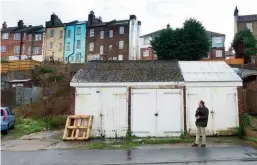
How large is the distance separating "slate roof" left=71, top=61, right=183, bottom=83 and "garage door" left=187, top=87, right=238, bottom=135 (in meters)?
1.28

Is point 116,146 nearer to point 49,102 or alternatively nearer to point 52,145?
point 52,145

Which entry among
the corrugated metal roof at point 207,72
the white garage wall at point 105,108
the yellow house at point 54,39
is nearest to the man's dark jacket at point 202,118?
the corrugated metal roof at point 207,72

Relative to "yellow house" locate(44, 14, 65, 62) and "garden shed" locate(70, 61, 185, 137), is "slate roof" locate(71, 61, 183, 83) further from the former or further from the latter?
"yellow house" locate(44, 14, 65, 62)

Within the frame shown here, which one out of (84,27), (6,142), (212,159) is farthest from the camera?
(84,27)

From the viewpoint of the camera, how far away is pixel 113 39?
6125cm

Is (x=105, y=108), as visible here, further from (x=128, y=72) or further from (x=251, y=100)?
(x=251, y=100)

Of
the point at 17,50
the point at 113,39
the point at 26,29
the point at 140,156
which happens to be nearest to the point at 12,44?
the point at 17,50

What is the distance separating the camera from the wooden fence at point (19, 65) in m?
40.0

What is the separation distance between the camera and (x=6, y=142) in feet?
52.4

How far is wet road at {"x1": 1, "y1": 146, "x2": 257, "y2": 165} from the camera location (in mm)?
10305

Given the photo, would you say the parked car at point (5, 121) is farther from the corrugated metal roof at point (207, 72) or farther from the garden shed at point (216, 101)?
the corrugated metal roof at point (207, 72)

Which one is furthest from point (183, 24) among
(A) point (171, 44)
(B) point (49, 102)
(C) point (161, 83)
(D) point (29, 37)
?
(D) point (29, 37)

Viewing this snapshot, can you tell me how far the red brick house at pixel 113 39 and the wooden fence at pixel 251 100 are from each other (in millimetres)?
43411

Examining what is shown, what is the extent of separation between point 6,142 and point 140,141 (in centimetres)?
686
